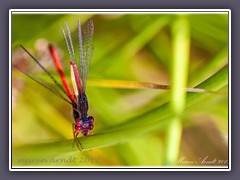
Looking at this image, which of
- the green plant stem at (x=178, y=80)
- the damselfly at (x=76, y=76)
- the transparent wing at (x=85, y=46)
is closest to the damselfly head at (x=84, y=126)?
the damselfly at (x=76, y=76)

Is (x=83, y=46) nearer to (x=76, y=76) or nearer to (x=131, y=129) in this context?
(x=76, y=76)

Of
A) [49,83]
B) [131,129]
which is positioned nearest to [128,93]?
[131,129]

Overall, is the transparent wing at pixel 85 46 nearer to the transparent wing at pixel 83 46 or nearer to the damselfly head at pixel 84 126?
the transparent wing at pixel 83 46

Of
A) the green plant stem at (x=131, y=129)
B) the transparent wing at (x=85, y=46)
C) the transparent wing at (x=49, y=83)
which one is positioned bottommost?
the green plant stem at (x=131, y=129)

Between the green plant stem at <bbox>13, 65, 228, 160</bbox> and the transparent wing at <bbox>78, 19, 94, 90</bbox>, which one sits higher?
the transparent wing at <bbox>78, 19, 94, 90</bbox>

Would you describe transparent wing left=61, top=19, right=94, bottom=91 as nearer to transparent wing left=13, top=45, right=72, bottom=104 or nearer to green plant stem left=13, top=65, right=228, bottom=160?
transparent wing left=13, top=45, right=72, bottom=104

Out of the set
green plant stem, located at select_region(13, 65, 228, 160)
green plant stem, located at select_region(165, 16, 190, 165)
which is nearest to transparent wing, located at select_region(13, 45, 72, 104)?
green plant stem, located at select_region(13, 65, 228, 160)

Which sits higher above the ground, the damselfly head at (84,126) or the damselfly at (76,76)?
the damselfly at (76,76)
